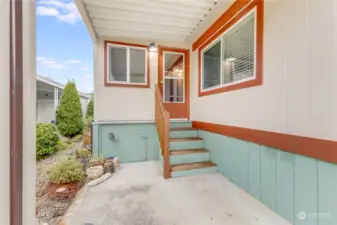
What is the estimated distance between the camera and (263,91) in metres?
2.59

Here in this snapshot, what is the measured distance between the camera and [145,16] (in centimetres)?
381

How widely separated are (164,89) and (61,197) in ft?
11.9

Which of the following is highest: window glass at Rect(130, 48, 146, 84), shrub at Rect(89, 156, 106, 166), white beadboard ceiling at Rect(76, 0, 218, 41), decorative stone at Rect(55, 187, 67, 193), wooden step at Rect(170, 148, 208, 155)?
white beadboard ceiling at Rect(76, 0, 218, 41)

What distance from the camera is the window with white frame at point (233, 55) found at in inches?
117

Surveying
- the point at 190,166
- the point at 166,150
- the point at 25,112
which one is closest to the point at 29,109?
the point at 25,112

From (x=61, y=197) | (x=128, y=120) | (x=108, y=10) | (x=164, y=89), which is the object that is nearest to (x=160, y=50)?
(x=164, y=89)

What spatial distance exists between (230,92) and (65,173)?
338cm

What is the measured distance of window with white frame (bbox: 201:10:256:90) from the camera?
296 centimetres

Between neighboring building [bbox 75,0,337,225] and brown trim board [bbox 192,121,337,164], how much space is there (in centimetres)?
1

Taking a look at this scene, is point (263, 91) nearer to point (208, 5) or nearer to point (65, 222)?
point (208, 5)

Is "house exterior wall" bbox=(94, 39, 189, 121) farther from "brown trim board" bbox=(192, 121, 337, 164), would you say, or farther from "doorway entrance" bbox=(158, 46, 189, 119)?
"brown trim board" bbox=(192, 121, 337, 164)

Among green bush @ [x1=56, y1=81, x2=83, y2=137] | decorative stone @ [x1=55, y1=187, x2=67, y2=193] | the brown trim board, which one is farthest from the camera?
green bush @ [x1=56, y1=81, x2=83, y2=137]

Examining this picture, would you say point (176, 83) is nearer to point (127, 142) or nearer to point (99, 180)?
point (127, 142)

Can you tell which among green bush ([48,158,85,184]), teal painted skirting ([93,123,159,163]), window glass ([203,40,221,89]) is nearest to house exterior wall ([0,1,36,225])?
green bush ([48,158,85,184])
